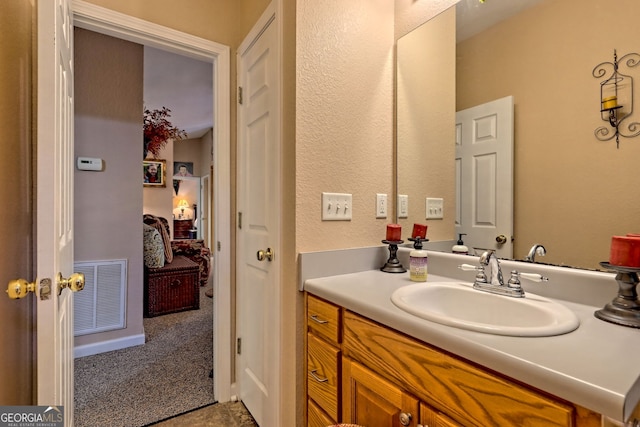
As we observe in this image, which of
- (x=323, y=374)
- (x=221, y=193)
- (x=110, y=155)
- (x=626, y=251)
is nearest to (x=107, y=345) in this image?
(x=110, y=155)

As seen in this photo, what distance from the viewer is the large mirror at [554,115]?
92 cm

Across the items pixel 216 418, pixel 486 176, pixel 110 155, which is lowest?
pixel 216 418

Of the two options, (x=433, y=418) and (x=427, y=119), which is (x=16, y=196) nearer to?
(x=433, y=418)

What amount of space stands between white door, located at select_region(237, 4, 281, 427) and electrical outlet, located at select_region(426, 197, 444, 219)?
0.75 meters

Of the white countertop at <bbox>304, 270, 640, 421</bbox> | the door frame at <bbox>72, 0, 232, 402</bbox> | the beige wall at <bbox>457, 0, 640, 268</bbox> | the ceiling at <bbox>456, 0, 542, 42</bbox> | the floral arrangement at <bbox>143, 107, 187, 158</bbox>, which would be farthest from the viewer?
the floral arrangement at <bbox>143, 107, 187, 158</bbox>

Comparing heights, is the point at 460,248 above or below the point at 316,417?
above

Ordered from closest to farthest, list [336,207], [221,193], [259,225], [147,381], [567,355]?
[567,355] < [336,207] < [259,225] < [221,193] < [147,381]

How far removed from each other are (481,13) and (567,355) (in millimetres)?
1353

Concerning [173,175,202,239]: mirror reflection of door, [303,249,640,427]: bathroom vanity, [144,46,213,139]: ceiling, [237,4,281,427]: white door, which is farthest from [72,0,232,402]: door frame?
[173,175,202,239]: mirror reflection of door

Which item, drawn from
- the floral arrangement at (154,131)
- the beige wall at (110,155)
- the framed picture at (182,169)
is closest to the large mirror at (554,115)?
the beige wall at (110,155)

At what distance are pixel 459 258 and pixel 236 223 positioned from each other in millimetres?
1288

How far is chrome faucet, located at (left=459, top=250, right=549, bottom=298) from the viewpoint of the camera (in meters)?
0.99

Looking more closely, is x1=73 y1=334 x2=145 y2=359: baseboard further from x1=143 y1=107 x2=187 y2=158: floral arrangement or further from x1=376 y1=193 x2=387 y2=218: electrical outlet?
x1=376 y1=193 x2=387 y2=218: electrical outlet

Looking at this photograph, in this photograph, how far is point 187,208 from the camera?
8.73 m
